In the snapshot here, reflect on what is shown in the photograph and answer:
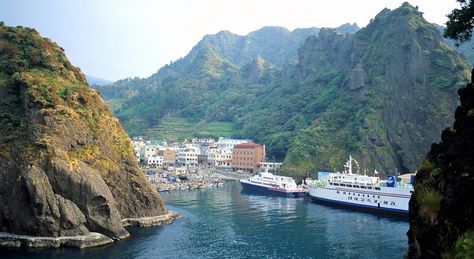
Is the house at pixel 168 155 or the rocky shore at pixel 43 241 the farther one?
the house at pixel 168 155

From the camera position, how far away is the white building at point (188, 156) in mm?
180125

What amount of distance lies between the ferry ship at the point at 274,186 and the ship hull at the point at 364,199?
9.16m

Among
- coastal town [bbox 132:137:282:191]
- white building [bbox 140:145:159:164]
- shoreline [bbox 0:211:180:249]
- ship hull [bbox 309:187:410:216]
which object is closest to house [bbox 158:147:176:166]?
coastal town [bbox 132:137:282:191]

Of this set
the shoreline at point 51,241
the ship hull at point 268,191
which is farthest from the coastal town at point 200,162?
the shoreline at point 51,241

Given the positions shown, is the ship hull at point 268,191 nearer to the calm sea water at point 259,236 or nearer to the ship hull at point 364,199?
the ship hull at point 364,199

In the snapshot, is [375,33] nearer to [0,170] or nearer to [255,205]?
[255,205]

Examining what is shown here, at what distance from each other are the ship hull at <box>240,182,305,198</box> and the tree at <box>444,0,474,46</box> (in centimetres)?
9358

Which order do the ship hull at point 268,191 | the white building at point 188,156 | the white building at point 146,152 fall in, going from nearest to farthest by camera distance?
the ship hull at point 268,191
the white building at point 146,152
the white building at point 188,156

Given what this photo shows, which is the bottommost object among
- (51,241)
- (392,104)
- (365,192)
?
(51,241)

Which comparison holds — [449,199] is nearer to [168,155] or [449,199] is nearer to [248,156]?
[248,156]

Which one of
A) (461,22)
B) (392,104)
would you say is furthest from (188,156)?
(461,22)

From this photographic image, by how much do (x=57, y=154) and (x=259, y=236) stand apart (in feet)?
94.7

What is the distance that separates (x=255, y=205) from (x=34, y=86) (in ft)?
165

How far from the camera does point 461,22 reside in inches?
742
